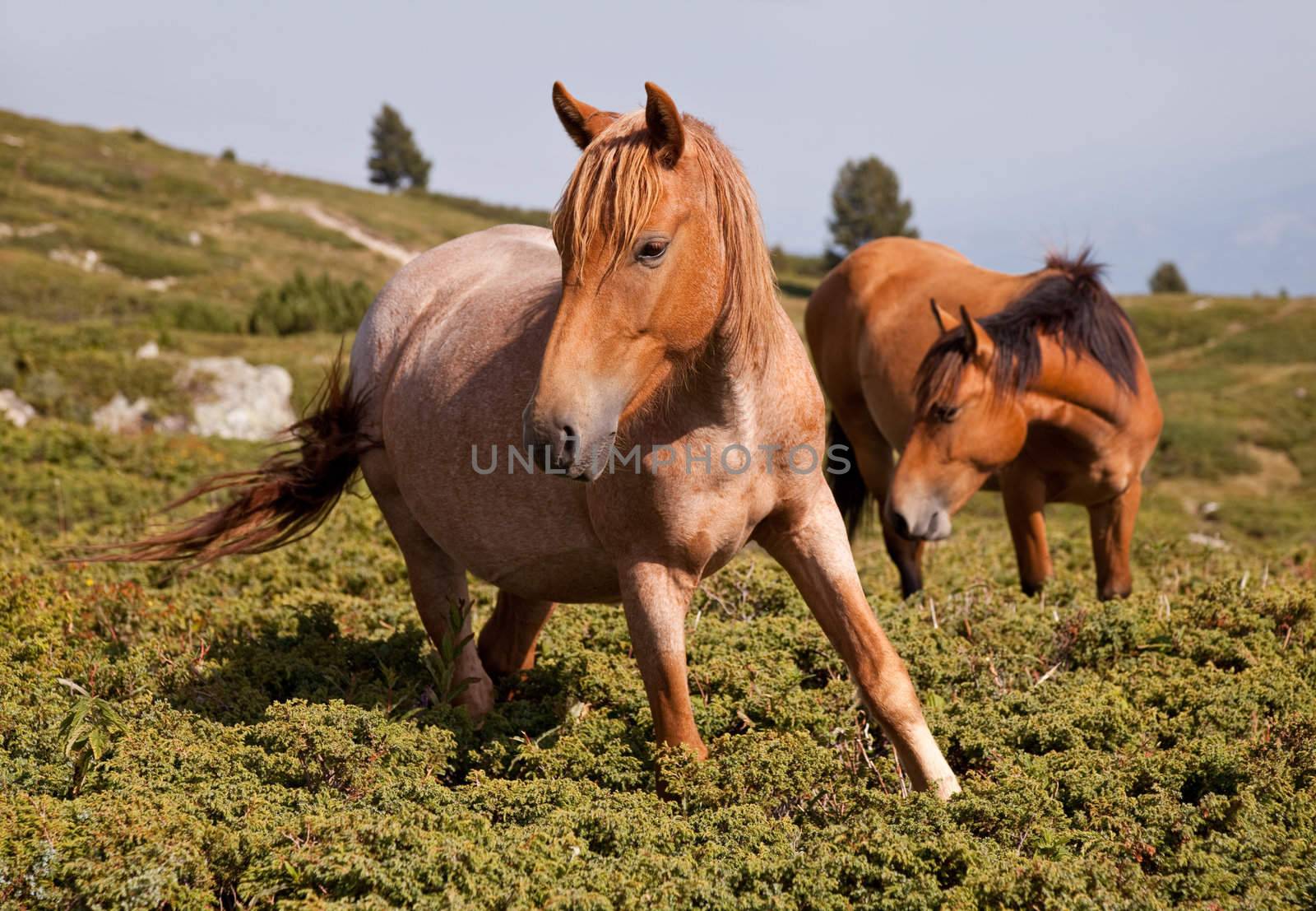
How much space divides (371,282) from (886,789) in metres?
35.8

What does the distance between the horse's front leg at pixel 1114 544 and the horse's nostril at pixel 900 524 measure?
1079mm

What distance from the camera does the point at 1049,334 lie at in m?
5.82

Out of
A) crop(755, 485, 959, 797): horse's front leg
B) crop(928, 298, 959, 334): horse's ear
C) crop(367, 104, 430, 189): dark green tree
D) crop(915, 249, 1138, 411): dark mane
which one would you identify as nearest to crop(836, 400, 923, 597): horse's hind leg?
crop(928, 298, 959, 334): horse's ear

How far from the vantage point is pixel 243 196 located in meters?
48.4

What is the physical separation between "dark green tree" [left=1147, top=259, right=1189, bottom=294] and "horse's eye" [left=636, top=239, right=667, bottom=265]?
2166 inches

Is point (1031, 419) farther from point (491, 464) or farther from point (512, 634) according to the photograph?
point (491, 464)

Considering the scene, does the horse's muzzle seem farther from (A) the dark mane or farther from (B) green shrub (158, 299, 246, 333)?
(B) green shrub (158, 299, 246, 333)

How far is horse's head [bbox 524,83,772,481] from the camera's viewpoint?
254 centimetres

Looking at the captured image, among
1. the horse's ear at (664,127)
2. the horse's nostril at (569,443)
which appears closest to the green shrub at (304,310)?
the horse's ear at (664,127)

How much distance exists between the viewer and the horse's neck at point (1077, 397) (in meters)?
5.69

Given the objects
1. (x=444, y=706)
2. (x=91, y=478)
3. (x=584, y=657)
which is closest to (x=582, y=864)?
(x=444, y=706)

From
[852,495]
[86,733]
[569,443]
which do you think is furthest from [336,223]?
[569,443]

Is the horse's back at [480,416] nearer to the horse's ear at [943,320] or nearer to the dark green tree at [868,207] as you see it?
the horse's ear at [943,320]

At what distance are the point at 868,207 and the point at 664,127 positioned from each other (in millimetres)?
53086
